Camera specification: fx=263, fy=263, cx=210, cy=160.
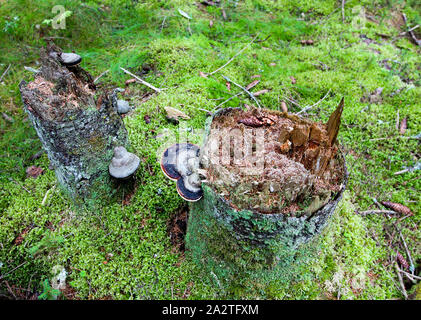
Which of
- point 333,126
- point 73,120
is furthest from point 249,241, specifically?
point 73,120

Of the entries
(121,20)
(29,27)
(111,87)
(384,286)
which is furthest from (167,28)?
(384,286)

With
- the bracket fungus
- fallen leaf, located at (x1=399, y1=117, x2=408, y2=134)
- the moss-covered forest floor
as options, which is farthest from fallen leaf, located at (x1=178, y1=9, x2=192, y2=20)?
fallen leaf, located at (x1=399, y1=117, x2=408, y2=134)

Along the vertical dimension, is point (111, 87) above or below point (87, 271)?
above

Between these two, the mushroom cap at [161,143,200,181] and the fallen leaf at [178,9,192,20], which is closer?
the mushroom cap at [161,143,200,181]

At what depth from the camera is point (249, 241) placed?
2256mm

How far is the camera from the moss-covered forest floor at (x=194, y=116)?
9.84 feet

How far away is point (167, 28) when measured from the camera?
5957 mm

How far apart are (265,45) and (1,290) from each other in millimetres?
6240

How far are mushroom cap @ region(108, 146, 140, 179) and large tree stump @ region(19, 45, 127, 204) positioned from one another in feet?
0.30

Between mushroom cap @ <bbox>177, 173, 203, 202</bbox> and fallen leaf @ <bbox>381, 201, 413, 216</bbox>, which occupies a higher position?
mushroom cap @ <bbox>177, 173, 203, 202</bbox>

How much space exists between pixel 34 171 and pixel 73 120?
2.06 meters

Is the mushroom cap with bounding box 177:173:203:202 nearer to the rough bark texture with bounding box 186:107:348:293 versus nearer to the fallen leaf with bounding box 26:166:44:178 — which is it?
the rough bark texture with bounding box 186:107:348:293

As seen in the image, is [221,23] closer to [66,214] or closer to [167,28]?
[167,28]

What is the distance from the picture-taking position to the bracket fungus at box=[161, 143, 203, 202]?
2.29 metres
